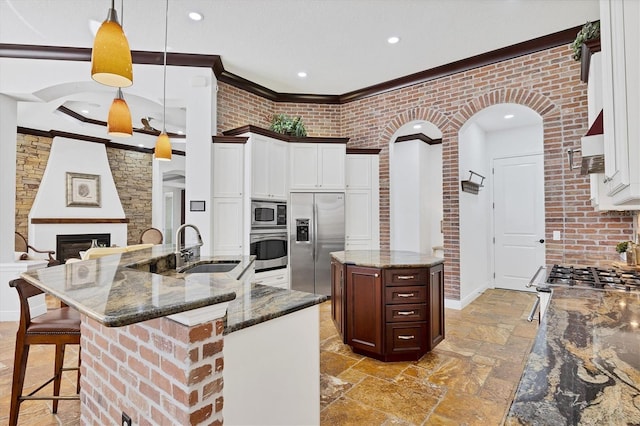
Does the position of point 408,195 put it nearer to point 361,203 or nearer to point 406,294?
point 361,203

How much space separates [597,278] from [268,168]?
3618mm

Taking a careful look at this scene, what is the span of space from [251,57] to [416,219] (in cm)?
399

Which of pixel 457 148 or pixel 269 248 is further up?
pixel 457 148

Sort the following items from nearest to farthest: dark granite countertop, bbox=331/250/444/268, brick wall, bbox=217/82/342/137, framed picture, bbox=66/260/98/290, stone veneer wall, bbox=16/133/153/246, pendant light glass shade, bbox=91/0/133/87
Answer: framed picture, bbox=66/260/98/290
pendant light glass shade, bbox=91/0/133/87
dark granite countertop, bbox=331/250/444/268
brick wall, bbox=217/82/342/137
stone veneer wall, bbox=16/133/153/246

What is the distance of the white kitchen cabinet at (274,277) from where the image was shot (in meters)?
4.33

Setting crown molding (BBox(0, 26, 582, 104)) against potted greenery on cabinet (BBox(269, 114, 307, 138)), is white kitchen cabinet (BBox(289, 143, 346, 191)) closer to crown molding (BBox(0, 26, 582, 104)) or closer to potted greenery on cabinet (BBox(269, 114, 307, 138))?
potted greenery on cabinet (BBox(269, 114, 307, 138))

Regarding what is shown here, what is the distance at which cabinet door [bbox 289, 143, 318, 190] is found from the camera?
16.0 feet

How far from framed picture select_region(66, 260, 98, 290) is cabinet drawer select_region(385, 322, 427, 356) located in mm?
2224

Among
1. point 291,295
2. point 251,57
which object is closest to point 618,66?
point 291,295

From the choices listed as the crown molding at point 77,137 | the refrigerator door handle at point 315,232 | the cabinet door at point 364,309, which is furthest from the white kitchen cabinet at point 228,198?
the crown molding at point 77,137

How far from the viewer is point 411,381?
98.7 inches

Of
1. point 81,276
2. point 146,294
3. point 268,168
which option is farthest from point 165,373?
point 268,168

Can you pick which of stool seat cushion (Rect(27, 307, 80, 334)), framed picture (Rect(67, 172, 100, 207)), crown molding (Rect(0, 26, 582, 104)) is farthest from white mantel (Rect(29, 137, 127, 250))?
stool seat cushion (Rect(27, 307, 80, 334))

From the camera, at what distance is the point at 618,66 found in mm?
962
